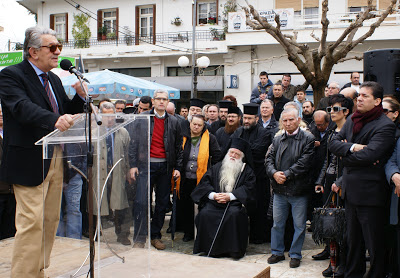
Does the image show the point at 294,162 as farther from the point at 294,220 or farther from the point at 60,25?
the point at 60,25

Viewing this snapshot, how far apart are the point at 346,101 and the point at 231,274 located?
3.02 metres

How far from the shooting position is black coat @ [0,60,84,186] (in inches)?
125

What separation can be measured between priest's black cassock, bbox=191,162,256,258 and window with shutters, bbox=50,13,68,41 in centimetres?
2012

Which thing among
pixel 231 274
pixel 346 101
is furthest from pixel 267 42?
pixel 231 274

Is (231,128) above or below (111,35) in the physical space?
below

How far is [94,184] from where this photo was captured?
3111mm

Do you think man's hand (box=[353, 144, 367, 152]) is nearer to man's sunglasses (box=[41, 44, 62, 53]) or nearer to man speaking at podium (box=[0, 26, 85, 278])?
man speaking at podium (box=[0, 26, 85, 278])

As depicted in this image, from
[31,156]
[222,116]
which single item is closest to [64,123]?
[31,156]

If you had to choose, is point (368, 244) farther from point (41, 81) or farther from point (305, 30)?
point (305, 30)

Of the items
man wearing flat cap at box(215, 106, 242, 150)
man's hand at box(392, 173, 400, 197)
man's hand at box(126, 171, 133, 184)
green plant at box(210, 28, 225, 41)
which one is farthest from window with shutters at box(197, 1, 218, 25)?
man's hand at box(126, 171, 133, 184)

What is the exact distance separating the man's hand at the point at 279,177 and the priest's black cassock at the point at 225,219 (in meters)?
0.70

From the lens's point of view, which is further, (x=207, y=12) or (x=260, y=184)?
(x=207, y=12)

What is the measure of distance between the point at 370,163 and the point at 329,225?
2.81 ft

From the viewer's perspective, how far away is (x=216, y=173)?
6512mm
